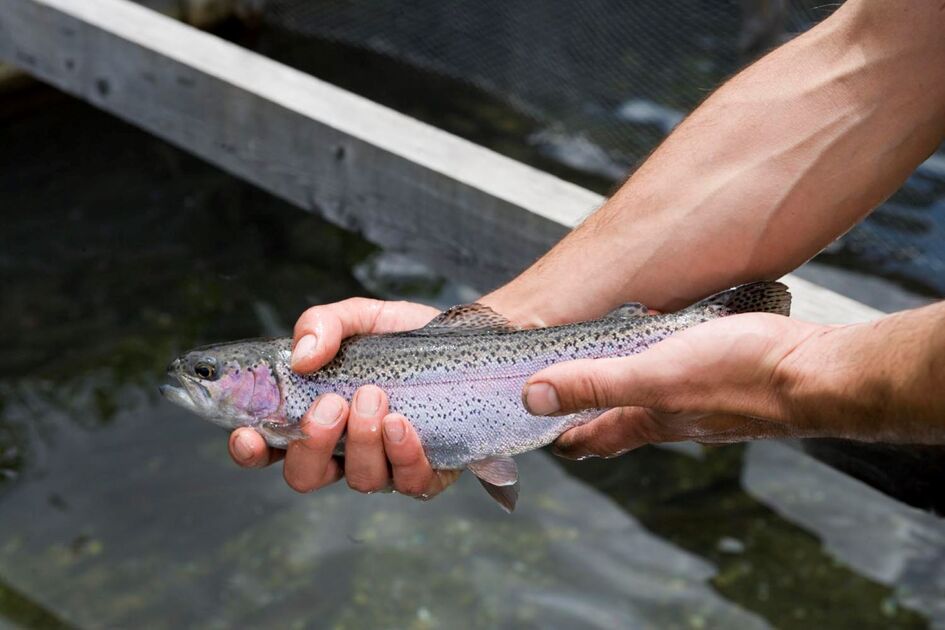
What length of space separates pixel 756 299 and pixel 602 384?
0.47 m

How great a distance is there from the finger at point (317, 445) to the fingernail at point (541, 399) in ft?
1.70

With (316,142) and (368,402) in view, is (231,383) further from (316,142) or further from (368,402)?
(316,142)

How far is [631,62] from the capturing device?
733cm

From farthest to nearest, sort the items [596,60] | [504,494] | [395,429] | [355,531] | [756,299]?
[596,60] → [355,531] → [504,494] → [395,429] → [756,299]

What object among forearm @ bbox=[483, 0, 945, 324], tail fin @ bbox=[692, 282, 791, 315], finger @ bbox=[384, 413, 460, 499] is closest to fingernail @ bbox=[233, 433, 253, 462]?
finger @ bbox=[384, 413, 460, 499]

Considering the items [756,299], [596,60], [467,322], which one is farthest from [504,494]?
[596,60]

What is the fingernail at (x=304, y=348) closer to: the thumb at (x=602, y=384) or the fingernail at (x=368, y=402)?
the fingernail at (x=368, y=402)

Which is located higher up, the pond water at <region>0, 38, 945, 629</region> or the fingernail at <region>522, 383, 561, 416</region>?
the fingernail at <region>522, 383, 561, 416</region>

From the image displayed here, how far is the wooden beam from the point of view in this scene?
10.8 feet

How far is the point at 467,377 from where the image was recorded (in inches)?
104

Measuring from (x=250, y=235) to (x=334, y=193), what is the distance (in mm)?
2523

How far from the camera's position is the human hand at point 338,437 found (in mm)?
2619

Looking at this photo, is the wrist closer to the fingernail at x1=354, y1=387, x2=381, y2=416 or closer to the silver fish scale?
the silver fish scale

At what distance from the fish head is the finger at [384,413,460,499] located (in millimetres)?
326
